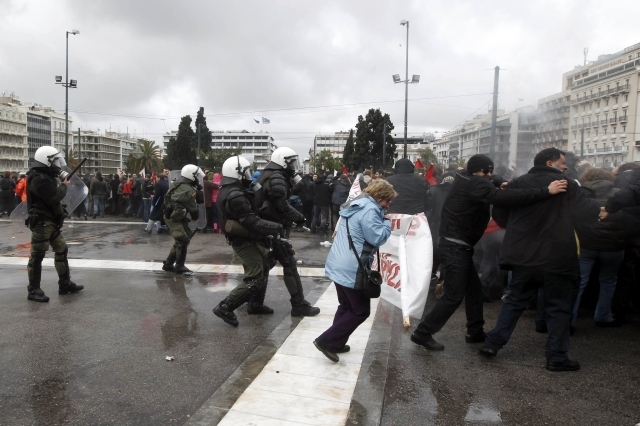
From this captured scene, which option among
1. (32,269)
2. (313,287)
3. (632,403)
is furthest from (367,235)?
(32,269)

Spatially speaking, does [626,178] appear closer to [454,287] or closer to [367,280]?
[454,287]

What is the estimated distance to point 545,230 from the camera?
4.46 m

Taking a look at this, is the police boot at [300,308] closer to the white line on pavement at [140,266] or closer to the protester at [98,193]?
the white line on pavement at [140,266]

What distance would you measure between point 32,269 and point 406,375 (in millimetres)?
4900

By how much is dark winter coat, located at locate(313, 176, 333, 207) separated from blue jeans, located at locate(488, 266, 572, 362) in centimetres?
971

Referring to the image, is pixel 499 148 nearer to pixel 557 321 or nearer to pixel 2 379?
pixel 557 321

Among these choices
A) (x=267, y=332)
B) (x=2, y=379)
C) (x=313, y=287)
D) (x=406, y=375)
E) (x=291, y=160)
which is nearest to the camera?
(x=2, y=379)

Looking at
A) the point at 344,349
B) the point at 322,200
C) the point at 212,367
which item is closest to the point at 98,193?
the point at 322,200

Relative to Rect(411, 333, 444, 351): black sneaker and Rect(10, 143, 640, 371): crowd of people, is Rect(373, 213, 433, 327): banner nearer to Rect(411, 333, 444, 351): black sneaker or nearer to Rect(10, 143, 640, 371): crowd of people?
Rect(10, 143, 640, 371): crowd of people

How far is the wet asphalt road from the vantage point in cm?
367

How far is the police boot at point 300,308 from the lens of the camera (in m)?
6.12

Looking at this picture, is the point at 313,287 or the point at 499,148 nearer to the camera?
the point at 313,287

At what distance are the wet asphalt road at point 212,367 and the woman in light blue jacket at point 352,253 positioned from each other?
41 centimetres

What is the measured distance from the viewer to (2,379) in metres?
4.12
